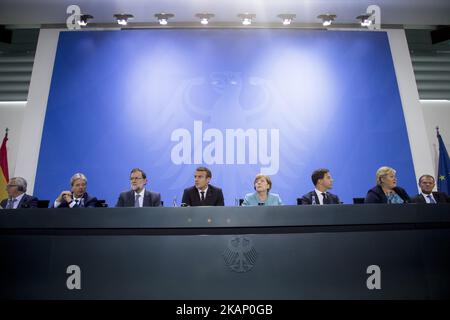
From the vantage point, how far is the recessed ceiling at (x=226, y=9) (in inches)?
262

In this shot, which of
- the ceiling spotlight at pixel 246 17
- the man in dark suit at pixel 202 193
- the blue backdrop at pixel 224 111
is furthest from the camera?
the ceiling spotlight at pixel 246 17

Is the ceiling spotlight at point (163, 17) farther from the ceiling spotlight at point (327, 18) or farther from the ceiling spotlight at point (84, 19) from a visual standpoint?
the ceiling spotlight at point (327, 18)

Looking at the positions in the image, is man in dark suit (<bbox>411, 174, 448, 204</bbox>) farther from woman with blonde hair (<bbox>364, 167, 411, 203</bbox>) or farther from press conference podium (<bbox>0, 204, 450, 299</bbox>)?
press conference podium (<bbox>0, 204, 450, 299</bbox>)

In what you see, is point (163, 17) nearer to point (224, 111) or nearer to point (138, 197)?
point (224, 111)

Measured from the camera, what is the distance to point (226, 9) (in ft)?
22.5

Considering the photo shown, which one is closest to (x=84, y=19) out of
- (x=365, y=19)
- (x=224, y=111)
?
(x=224, y=111)

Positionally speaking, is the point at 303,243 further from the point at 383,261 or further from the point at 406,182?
the point at 406,182

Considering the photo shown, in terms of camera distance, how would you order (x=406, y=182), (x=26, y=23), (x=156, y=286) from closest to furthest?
(x=156, y=286) → (x=406, y=182) → (x=26, y=23)

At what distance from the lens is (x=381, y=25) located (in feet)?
24.0

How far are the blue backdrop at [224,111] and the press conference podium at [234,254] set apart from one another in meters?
4.08

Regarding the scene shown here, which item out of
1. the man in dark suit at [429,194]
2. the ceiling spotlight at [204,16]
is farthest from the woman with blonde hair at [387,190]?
the ceiling spotlight at [204,16]

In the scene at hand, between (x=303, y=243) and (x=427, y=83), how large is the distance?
6.89m
